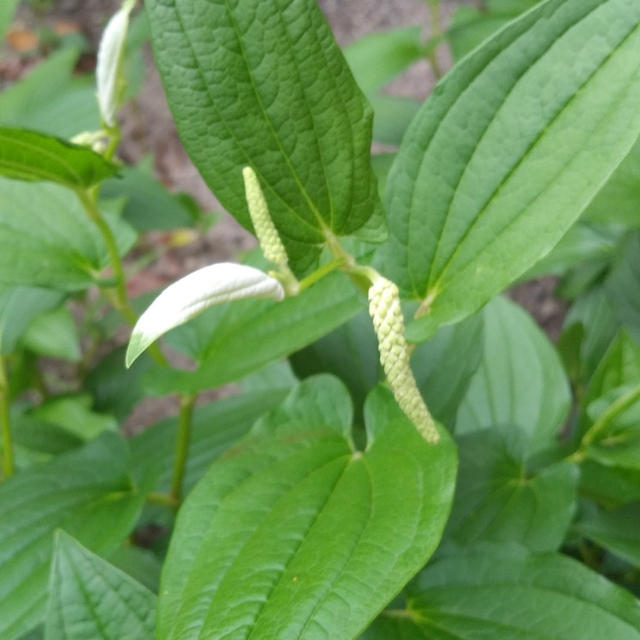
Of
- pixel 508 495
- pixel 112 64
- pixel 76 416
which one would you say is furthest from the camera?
pixel 76 416

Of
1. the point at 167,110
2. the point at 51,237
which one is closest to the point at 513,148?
the point at 51,237

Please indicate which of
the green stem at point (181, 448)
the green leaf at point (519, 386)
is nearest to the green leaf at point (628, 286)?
the green leaf at point (519, 386)

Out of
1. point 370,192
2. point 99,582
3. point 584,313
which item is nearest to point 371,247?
point 370,192

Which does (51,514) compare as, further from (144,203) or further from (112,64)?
(144,203)

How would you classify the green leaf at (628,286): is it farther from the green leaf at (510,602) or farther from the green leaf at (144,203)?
the green leaf at (144,203)

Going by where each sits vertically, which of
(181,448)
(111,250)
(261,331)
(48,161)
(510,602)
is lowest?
(510,602)

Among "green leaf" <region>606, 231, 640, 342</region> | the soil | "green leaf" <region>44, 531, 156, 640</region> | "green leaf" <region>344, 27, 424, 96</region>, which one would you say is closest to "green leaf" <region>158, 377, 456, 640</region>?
"green leaf" <region>44, 531, 156, 640</region>

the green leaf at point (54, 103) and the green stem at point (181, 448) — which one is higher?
A: the green leaf at point (54, 103)
